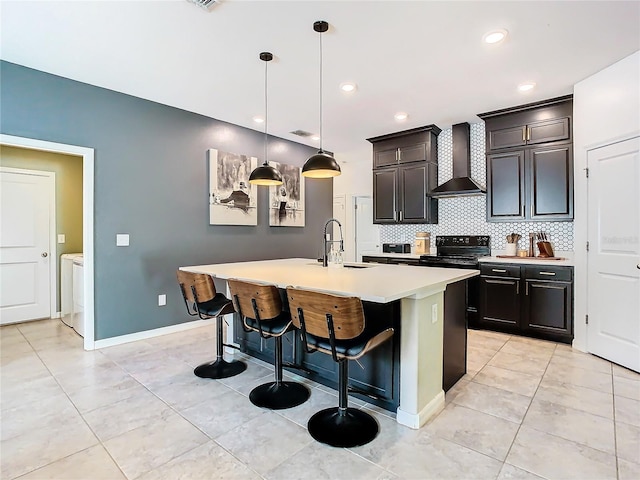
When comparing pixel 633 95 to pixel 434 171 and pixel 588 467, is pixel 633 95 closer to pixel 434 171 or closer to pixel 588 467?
pixel 434 171

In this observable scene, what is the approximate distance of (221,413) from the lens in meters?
2.24

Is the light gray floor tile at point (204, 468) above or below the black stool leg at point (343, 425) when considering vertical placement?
below

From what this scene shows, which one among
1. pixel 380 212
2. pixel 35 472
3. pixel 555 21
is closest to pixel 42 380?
pixel 35 472

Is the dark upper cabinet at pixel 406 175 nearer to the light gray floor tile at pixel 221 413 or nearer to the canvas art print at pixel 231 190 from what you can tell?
the canvas art print at pixel 231 190

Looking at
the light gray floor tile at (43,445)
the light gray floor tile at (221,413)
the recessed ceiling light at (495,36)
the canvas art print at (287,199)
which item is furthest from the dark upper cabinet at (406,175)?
the light gray floor tile at (43,445)

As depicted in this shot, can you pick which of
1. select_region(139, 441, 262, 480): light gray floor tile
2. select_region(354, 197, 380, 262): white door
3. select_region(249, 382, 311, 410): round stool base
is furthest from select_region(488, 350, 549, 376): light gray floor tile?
select_region(354, 197, 380, 262): white door

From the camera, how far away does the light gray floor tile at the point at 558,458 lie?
5.45 feet

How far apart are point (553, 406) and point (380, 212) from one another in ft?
11.5

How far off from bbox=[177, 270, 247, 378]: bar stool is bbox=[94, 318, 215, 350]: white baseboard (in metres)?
1.27

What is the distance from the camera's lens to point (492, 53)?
9.34 ft

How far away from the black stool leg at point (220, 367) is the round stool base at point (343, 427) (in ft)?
3.34

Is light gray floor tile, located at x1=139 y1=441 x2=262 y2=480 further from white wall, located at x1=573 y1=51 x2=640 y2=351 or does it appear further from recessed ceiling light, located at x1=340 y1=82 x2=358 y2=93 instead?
white wall, located at x1=573 y1=51 x2=640 y2=351

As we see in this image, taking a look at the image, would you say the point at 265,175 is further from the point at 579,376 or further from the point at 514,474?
the point at 579,376

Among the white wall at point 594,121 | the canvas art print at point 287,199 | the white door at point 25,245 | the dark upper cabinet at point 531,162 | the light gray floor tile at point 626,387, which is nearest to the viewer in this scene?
the light gray floor tile at point 626,387
